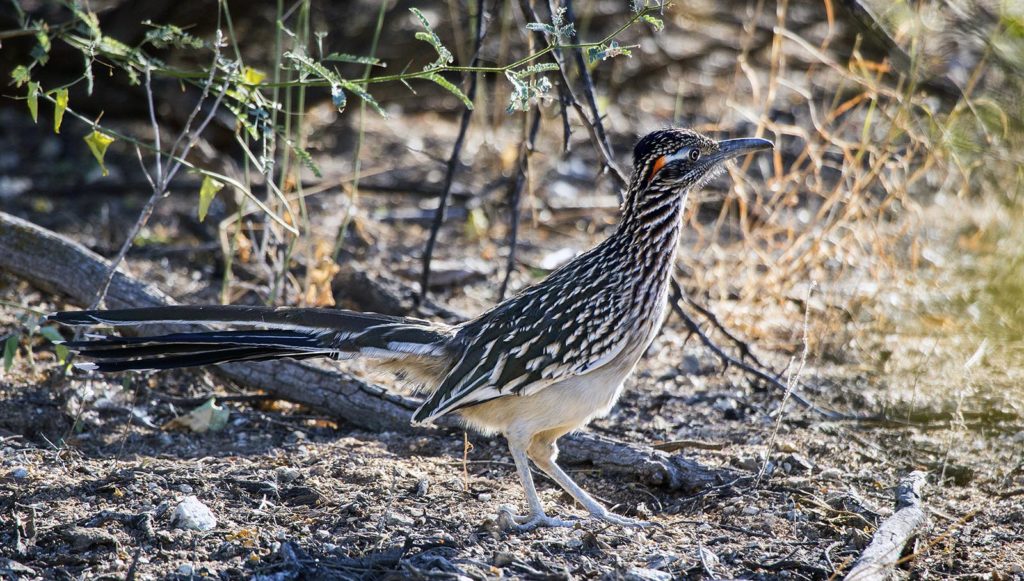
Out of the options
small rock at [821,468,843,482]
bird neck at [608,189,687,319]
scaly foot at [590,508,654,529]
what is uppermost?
bird neck at [608,189,687,319]

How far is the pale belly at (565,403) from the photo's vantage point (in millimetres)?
4152

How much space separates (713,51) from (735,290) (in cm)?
469

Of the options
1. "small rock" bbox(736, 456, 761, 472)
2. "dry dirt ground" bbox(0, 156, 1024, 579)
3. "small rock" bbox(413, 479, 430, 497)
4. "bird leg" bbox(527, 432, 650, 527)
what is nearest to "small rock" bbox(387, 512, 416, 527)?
"dry dirt ground" bbox(0, 156, 1024, 579)

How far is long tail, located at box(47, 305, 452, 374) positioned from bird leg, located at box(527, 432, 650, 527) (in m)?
0.52

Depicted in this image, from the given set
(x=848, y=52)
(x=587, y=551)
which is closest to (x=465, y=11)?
(x=848, y=52)

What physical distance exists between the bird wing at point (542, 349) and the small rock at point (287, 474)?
611mm

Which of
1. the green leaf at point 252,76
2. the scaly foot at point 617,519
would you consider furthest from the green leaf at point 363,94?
the scaly foot at point 617,519

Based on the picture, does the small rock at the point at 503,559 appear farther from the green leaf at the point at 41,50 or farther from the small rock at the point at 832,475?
the green leaf at the point at 41,50

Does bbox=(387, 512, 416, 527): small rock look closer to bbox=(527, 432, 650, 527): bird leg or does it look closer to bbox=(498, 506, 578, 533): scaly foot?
bbox=(498, 506, 578, 533): scaly foot

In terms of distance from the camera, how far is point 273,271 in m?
6.00

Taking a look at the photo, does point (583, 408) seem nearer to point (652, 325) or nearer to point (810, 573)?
point (652, 325)

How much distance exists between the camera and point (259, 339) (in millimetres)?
4074

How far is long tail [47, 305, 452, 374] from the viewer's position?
390 cm

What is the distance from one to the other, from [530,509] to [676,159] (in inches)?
61.8
